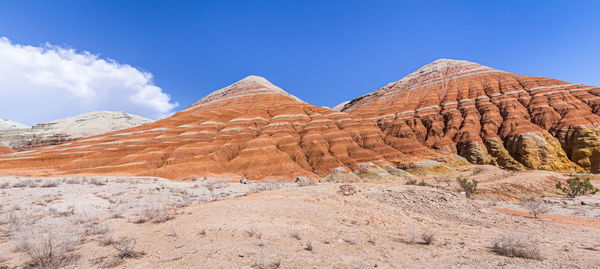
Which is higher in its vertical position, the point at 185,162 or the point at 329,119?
the point at 329,119

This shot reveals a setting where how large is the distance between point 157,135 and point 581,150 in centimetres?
7486

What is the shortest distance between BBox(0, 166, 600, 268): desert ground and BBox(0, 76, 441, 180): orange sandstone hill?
2467 centimetres

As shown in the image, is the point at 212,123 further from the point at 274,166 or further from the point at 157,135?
the point at 274,166

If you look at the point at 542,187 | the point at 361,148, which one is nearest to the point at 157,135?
the point at 361,148

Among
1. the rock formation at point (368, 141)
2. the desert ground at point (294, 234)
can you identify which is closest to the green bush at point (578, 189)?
the rock formation at point (368, 141)

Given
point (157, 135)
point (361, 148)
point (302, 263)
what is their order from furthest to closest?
point (157, 135) → point (361, 148) → point (302, 263)

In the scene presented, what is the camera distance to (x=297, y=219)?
26.0 feet

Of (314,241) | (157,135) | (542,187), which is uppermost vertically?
(157,135)

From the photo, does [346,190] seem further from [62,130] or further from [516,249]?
[62,130]

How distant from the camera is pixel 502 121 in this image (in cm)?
4612

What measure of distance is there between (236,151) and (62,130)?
288 ft

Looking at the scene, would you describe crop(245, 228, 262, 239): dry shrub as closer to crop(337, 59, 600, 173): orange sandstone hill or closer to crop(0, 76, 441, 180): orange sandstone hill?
crop(0, 76, 441, 180): orange sandstone hill

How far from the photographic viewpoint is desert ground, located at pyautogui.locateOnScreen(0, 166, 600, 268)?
4977mm

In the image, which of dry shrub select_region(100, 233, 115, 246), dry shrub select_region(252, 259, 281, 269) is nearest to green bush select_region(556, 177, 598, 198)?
dry shrub select_region(252, 259, 281, 269)
